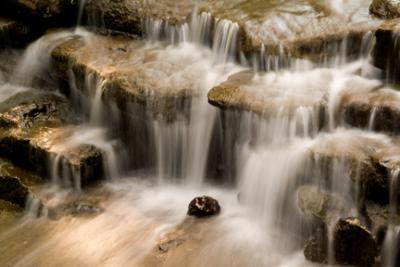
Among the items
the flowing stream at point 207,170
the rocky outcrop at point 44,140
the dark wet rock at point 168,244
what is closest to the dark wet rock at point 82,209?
the flowing stream at point 207,170

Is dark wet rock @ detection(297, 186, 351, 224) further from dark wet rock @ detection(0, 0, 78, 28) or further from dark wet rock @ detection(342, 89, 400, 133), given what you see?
dark wet rock @ detection(0, 0, 78, 28)

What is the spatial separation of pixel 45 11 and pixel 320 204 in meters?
6.48

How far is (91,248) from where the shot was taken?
21.3 ft

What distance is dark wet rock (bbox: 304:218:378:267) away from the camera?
213 inches

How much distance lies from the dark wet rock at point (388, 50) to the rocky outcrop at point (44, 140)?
400cm

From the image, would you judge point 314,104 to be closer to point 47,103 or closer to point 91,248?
point 91,248

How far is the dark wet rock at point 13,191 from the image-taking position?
291 inches

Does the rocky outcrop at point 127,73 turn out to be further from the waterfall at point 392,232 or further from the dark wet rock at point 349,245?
the waterfall at point 392,232

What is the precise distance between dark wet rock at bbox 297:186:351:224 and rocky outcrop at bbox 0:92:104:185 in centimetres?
A: 309

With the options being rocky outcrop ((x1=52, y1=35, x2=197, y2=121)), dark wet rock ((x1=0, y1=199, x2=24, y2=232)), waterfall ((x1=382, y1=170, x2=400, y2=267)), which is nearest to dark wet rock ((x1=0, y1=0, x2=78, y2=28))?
rocky outcrop ((x1=52, y1=35, x2=197, y2=121))

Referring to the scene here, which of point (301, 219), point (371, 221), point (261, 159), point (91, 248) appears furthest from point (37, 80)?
point (371, 221)

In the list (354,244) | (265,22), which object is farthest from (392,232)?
(265,22)

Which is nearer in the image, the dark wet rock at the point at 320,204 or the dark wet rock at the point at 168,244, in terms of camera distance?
the dark wet rock at the point at 320,204

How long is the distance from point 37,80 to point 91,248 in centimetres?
405
